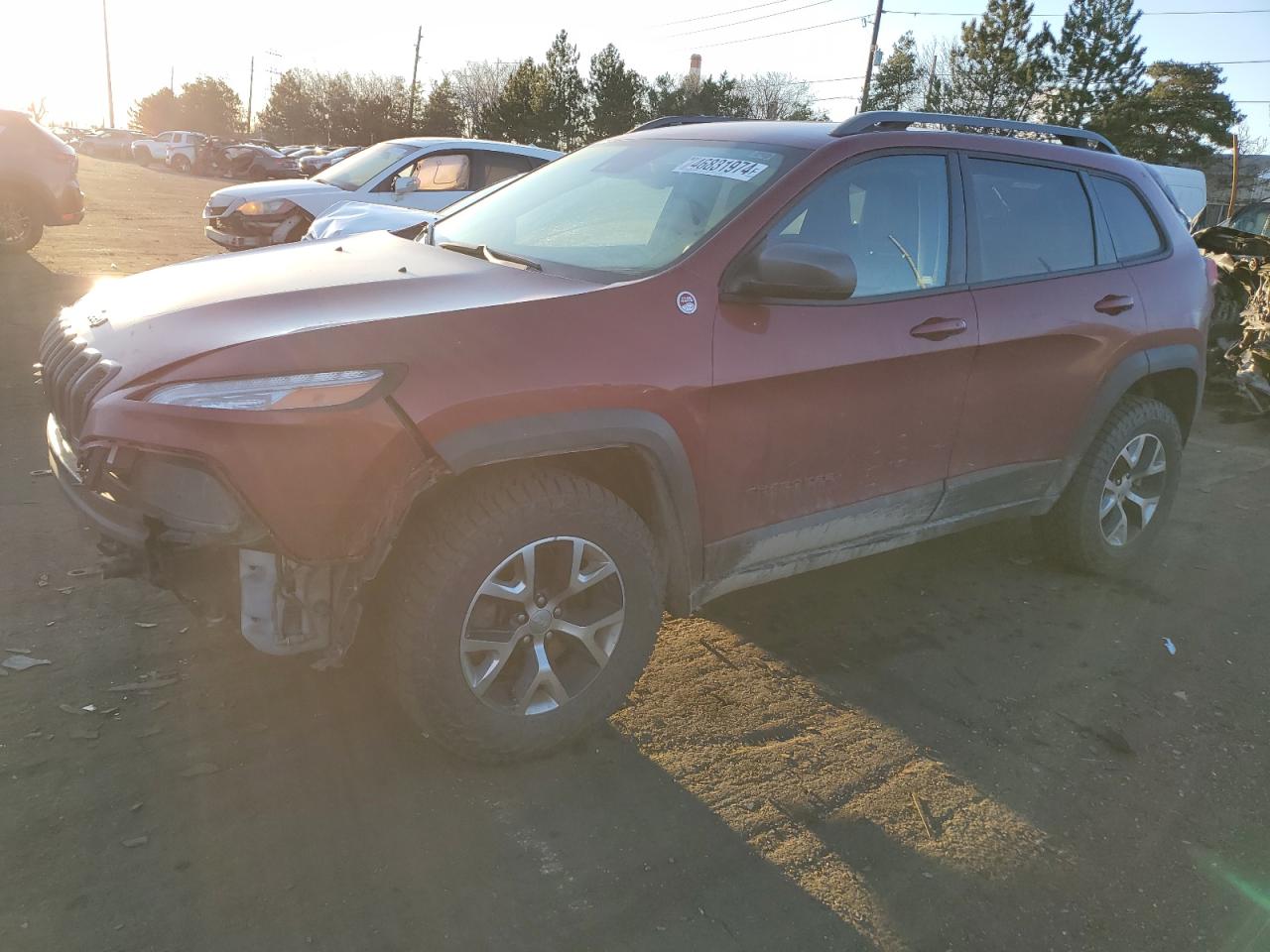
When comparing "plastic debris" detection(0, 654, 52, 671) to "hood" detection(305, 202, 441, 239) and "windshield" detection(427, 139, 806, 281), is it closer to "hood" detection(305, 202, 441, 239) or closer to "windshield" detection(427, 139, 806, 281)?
Result: "windshield" detection(427, 139, 806, 281)

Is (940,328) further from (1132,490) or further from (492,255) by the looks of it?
(1132,490)

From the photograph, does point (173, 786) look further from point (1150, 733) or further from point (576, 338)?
point (1150, 733)

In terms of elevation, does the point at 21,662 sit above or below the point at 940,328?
below

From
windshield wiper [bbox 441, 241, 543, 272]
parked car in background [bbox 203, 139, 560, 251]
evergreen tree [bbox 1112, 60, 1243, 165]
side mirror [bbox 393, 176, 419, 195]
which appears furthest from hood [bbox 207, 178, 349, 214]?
evergreen tree [bbox 1112, 60, 1243, 165]

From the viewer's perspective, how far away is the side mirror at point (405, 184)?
9.55m

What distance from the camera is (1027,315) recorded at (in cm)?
373

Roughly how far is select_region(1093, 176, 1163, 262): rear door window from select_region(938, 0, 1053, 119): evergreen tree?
4692cm

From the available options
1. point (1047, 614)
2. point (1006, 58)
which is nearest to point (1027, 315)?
point (1047, 614)

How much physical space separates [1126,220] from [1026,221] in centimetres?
76

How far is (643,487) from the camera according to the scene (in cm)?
288

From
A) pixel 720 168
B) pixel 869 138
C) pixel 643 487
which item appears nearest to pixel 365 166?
pixel 720 168

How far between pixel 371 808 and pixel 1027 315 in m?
2.93

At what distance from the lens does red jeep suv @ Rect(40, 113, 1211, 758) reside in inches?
93.0

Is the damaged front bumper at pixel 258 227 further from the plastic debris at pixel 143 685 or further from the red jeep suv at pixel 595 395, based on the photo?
the plastic debris at pixel 143 685
